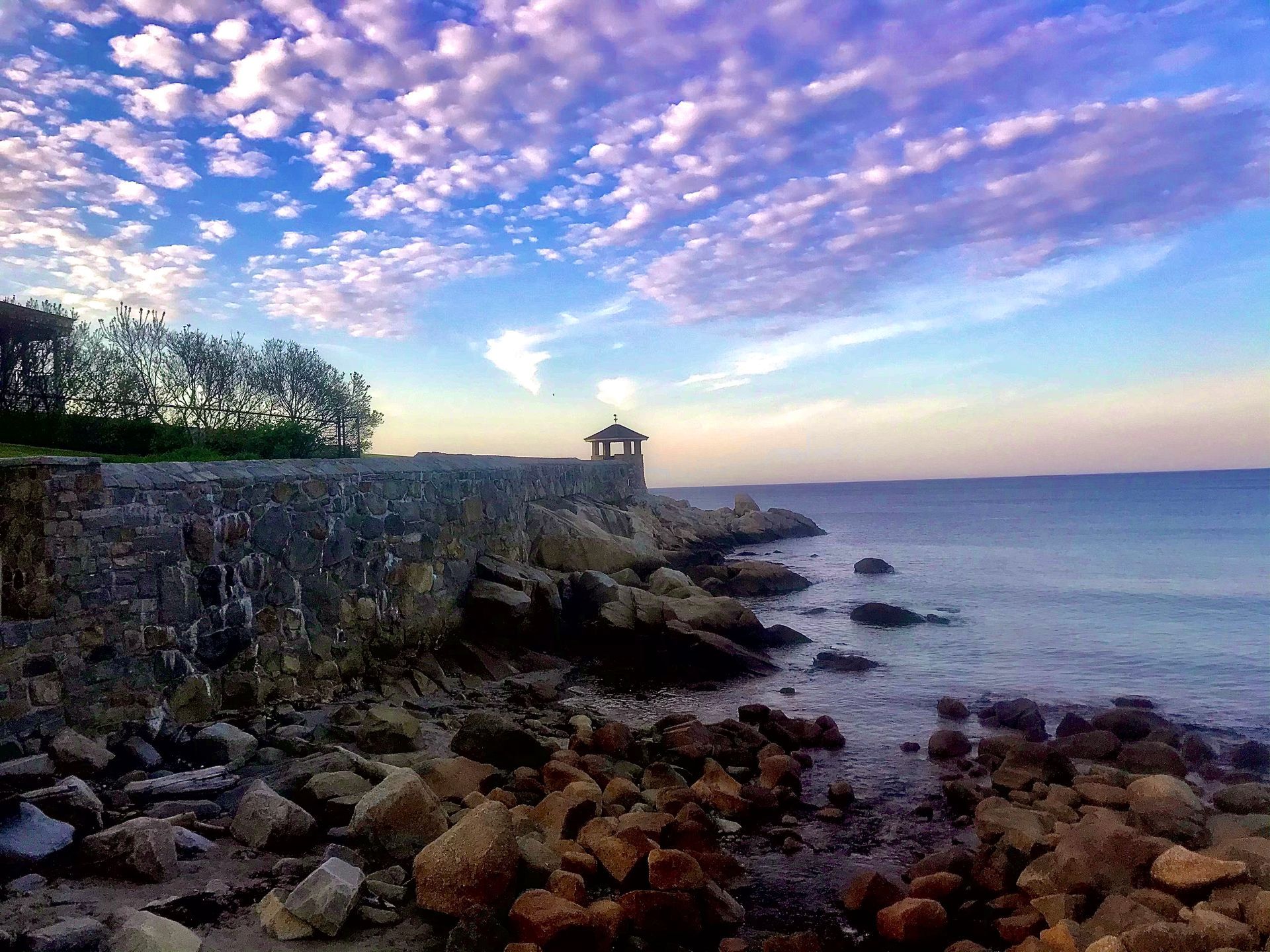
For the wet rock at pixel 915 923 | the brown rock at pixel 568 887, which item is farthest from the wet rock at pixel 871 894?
the brown rock at pixel 568 887

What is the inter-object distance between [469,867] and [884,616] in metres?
18.6

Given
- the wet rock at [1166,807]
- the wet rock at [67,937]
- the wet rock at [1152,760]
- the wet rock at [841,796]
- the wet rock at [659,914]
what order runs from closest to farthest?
the wet rock at [67,937] < the wet rock at [659,914] < the wet rock at [1166,807] < the wet rock at [841,796] < the wet rock at [1152,760]

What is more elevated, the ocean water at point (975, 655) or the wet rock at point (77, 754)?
the wet rock at point (77, 754)

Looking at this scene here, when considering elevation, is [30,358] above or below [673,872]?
above

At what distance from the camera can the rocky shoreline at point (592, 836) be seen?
5293 mm

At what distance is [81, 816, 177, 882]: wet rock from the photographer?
215 inches

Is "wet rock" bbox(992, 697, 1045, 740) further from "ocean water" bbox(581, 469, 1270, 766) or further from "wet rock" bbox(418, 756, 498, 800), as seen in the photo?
"wet rock" bbox(418, 756, 498, 800)

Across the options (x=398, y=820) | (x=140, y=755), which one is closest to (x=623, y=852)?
(x=398, y=820)

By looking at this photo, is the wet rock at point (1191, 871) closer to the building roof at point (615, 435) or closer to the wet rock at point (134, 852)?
the wet rock at point (134, 852)

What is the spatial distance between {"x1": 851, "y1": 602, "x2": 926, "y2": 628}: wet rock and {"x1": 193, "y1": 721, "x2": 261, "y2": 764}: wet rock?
17.2m

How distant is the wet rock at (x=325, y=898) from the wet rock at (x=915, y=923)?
379cm

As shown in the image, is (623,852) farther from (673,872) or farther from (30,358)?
(30,358)

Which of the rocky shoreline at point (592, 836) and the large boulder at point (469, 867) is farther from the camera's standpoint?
the large boulder at point (469, 867)

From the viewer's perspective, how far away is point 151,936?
4535 millimetres
